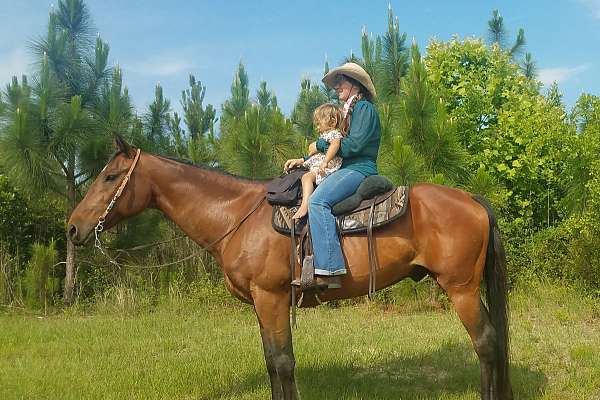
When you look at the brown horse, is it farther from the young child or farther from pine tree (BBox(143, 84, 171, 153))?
pine tree (BBox(143, 84, 171, 153))

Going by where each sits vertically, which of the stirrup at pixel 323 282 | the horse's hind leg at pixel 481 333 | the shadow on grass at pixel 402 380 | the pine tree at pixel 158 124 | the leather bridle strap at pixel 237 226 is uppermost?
the pine tree at pixel 158 124

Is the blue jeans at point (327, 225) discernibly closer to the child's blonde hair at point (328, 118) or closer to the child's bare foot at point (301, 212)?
the child's bare foot at point (301, 212)

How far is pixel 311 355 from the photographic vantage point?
5.89 m

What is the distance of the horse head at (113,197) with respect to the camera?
405cm

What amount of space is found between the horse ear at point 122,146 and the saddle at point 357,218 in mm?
1255

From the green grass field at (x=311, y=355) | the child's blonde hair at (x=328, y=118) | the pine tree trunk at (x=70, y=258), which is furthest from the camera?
the pine tree trunk at (x=70, y=258)

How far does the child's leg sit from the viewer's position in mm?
3855

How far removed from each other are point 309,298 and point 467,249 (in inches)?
49.0

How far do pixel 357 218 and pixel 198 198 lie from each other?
1282mm

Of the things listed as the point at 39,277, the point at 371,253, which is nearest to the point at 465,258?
the point at 371,253

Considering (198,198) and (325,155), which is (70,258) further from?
(325,155)

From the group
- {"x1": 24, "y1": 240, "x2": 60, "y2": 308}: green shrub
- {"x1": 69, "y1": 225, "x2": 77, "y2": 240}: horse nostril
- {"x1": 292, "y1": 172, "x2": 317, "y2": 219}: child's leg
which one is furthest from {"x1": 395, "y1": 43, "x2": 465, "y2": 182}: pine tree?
{"x1": 24, "y1": 240, "x2": 60, "y2": 308}: green shrub

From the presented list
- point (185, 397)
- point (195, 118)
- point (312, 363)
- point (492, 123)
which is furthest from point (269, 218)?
point (195, 118)

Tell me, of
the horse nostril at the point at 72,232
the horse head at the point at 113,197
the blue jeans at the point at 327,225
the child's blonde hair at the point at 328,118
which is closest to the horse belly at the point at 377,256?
the blue jeans at the point at 327,225
